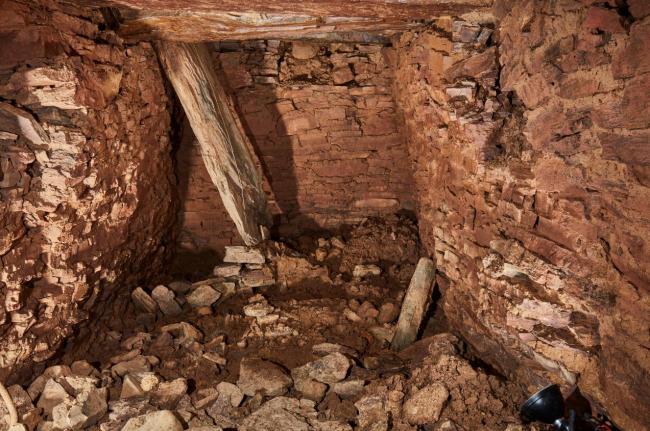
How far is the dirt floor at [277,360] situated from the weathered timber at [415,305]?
0.28 feet

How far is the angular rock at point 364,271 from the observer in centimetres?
378

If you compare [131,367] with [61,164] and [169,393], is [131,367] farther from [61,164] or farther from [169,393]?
[61,164]

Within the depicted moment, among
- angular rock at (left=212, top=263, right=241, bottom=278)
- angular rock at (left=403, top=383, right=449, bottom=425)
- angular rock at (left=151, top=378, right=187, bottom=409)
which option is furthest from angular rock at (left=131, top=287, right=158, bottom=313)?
angular rock at (left=403, top=383, right=449, bottom=425)

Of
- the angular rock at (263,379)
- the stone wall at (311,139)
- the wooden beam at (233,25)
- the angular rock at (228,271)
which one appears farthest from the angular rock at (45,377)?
the wooden beam at (233,25)

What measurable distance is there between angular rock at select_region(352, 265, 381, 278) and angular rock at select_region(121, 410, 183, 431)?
1697 mm

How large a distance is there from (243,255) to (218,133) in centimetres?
99

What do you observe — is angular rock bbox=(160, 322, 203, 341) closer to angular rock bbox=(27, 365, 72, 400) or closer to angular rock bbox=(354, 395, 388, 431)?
angular rock bbox=(27, 365, 72, 400)

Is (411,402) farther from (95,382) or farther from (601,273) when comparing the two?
(95,382)

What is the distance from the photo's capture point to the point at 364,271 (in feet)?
12.4

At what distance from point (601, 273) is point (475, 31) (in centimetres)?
146

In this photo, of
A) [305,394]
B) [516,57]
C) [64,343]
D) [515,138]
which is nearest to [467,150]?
[515,138]

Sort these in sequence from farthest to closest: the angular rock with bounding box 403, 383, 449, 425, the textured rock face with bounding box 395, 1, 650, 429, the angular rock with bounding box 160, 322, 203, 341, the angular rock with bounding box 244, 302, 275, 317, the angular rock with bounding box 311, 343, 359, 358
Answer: the angular rock with bounding box 244, 302, 275, 317, the angular rock with bounding box 160, 322, 203, 341, the angular rock with bounding box 311, 343, 359, 358, the angular rock with bounding box 403, 383, 449, 425, the textured rock face with bounding box 395, 1, 650, 429

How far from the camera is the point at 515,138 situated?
8.20ft

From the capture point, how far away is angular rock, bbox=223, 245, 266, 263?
3936 mm
